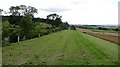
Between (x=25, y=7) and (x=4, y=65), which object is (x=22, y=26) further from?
(x=25, y=7)

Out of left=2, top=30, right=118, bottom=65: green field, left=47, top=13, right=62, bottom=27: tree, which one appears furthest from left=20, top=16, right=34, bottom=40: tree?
left=47, top=13, right=62, bottom=27: tree

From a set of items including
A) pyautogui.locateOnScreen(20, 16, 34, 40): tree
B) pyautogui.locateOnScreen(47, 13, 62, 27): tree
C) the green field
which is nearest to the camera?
the green field

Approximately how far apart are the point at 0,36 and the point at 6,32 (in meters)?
1.91

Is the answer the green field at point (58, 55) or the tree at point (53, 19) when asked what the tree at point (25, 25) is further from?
the tree at point (53, 19)

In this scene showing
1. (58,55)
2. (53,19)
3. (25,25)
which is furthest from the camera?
(53,19)

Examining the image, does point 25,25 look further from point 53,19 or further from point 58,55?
point 53,19

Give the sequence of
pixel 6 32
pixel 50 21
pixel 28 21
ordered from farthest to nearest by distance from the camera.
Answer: pixel 50 21, pixel 28 21, pixel 6 32

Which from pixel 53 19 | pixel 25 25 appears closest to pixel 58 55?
pixel 25 25

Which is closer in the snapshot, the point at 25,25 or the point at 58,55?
the point at 58,55

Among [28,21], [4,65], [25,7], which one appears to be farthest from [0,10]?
[4,65]

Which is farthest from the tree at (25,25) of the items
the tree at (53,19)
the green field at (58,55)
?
the tree at (53,19)

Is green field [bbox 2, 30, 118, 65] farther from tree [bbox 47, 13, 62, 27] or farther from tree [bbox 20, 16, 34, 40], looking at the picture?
tree [bbox 47, 13, 62, 27]

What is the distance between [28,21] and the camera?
83.1 feet

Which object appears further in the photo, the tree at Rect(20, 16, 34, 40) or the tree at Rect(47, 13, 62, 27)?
the tree at Rect(47, 13, 62, 27)
